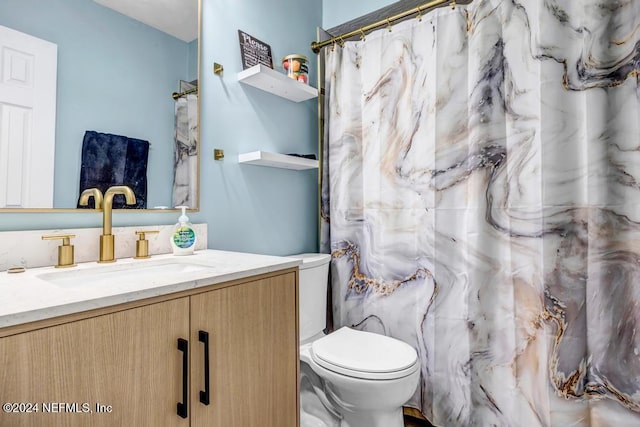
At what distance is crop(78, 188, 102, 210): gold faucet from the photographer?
1084mm

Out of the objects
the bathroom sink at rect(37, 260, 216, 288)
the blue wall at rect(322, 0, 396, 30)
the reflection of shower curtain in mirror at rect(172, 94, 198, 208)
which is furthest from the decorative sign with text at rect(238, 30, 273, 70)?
the bathroom sink at rect(37, 260, 216, 288)

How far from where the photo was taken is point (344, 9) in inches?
81.3

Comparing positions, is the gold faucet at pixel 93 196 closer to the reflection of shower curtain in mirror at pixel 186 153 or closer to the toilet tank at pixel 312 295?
the reflection of shower curtain in mirror at pixel 186 153

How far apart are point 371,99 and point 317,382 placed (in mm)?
1441

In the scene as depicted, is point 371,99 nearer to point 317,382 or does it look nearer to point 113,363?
point 317,382

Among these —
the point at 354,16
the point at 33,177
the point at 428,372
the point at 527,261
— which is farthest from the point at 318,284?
the point at 354,16

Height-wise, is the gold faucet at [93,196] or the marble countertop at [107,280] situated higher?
the gold faucet at [93,196]

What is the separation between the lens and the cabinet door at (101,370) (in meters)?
0.55

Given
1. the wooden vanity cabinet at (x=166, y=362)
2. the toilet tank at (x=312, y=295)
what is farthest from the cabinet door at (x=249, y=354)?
the toilet tank at (x=312, y=295)

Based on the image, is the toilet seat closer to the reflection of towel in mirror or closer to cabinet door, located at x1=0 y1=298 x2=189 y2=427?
cabinet door, located at x1=0 y1=298 x2=189 y2=427

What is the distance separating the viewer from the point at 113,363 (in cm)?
66

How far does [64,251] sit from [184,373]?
22.1 inches

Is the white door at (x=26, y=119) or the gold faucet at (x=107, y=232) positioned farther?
the gold faucet at (x=107, y=232)

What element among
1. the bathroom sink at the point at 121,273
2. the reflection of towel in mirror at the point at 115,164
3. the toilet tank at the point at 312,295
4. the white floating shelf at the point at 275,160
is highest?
the white floating shelf at the point at 275,160
